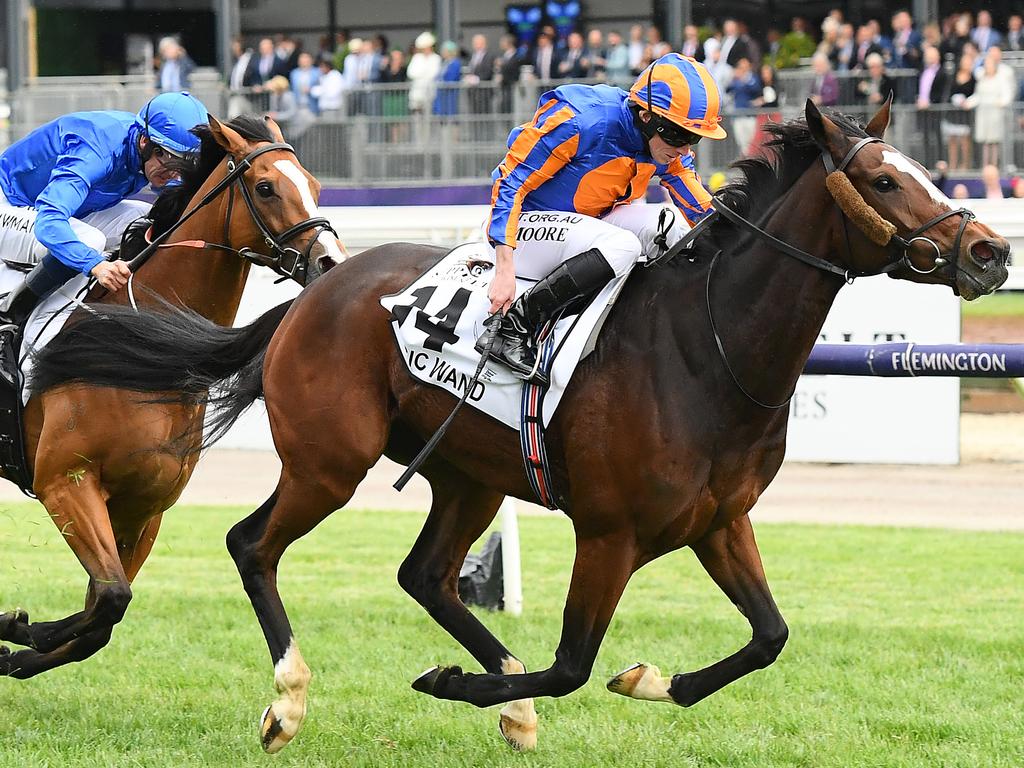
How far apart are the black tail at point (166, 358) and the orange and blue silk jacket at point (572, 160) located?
1064 mm

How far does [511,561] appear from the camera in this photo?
655cm

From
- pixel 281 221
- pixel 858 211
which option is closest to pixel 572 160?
pixel 858 211

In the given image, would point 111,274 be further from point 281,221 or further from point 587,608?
point 587,608

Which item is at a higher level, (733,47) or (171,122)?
(733,47)

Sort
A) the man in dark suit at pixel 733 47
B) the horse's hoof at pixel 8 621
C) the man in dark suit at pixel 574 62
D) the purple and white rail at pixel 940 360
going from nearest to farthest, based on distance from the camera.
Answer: the horse's hoof at pixel 8 621
the purple and white rail at pixel 940 360
the man in dark suit at pixel 733 47
the man in dark suit at pixel 574 62

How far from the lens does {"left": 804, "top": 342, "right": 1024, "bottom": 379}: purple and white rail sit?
218 inches

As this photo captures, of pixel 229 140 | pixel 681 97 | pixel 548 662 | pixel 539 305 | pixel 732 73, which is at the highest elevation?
pixel 732 73

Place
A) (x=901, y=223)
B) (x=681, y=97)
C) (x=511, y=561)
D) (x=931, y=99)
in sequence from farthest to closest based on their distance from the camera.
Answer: (x=931, y=99)
(x=511, y=561)
(x=681, y=97)
(x=901, y=223)

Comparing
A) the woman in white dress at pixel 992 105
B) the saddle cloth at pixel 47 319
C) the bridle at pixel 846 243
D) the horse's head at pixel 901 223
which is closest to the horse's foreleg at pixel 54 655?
the saddle cloth at pixel 47 319

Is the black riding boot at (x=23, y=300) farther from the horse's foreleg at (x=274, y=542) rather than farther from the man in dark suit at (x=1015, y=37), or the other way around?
the man in dark suit at (x=1015, y=37)

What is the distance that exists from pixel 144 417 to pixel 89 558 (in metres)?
0.49

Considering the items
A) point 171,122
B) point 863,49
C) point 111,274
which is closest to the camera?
point 111,274

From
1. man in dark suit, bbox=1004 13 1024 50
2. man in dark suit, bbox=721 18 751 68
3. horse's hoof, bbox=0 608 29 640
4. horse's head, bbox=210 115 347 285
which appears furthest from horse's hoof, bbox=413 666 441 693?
man in dark suit, bbox=1004 13 1024 50

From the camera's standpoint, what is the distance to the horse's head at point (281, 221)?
5004 millimetres
